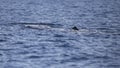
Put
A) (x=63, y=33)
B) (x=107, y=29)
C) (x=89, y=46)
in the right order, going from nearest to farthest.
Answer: (x=89, y=46) → (x=63, y=33) → (x=107, y=29)

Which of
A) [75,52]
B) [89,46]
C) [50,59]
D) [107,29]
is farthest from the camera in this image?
[107,29]

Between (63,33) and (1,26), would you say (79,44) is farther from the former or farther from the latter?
(1,26)

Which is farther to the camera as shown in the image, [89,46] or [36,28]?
[36,28]

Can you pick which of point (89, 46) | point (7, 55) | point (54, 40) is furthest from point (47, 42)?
point (7, 55)

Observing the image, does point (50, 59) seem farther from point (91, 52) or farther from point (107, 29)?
point (107, 29)

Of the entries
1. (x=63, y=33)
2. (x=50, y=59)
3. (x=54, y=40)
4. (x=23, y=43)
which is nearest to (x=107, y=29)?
→ (x=63, y=33)

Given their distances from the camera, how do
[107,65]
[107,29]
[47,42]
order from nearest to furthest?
1. [107,65]
2. [47,42]
3. [107,29]

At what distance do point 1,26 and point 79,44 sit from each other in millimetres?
18740

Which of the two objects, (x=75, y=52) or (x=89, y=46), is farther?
(x=89, y=46)

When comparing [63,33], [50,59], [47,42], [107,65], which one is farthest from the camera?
[63,33]

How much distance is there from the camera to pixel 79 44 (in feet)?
123

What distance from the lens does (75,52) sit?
3341cm

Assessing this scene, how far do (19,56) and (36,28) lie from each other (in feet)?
60.7

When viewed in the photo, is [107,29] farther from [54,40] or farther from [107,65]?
[107,65]
